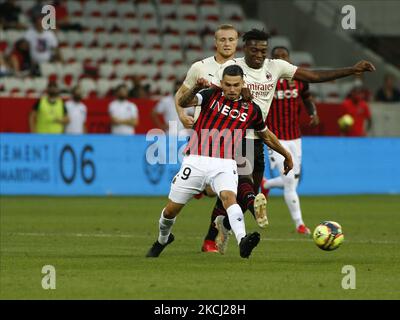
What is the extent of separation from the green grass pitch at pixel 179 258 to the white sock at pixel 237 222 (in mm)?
332

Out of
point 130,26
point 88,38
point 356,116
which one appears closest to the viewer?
point 356,116

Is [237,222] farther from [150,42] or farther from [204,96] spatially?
[150,42]

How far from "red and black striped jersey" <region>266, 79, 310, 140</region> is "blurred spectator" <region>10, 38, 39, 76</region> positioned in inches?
437

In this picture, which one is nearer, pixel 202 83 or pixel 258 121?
pixel 202 83

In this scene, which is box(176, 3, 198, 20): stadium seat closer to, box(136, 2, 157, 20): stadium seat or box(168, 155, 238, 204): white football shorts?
box(136, 2, 157, 20): stadium seat

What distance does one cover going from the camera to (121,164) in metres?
23.9

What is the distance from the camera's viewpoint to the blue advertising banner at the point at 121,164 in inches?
909

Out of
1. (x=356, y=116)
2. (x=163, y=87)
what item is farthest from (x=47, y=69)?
(x=356, y=116)

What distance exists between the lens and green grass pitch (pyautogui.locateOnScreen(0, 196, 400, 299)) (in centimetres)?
955

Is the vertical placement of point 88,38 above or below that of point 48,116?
above

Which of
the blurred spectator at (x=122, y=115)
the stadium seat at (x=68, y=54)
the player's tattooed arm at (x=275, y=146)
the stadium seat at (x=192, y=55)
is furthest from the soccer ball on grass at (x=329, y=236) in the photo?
the stadium seat at (x=192, y=55)

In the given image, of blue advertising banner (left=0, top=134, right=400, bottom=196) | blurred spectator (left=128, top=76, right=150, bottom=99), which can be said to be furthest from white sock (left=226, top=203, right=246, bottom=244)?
blurred spectator (left=128, top=76, right=150, bottom=99)

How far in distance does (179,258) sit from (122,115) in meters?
→ 12.9
